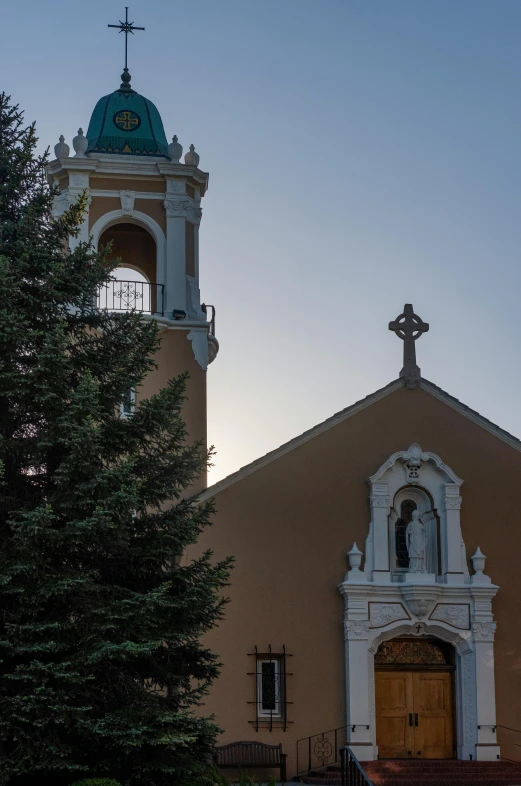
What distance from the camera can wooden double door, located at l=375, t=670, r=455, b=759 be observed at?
22.2 meters

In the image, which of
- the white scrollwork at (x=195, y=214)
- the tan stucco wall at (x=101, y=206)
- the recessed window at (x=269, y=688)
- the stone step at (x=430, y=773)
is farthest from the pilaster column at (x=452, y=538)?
the tan stucco wall at (x=101, y=206)

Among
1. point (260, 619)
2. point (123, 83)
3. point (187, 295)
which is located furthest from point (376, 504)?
point (123, 83)

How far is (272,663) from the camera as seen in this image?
21891 millimetres

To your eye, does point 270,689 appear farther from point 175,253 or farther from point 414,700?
point 175,253

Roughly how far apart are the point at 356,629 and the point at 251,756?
120 inches

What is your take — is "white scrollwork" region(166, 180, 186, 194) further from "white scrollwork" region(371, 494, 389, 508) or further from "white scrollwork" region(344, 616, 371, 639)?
"white scrollwork" region(344, 616, 371, 639)

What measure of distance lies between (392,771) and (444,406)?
7.26 metres

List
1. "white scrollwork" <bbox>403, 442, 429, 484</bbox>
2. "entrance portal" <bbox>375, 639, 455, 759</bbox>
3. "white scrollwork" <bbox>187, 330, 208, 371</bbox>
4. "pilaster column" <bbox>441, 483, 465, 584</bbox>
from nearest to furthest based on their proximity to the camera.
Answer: "entrance portal" <bbox>375, 639, 455, 759</bbox>
"pilaster column" <bbox>441, 483, 465, 584</bbox>
"white scrollwork" <bbox>403, 442, 429, 484</bbox>
"white scrollwork" <bbox>187, 330, 208, 371</bbox>

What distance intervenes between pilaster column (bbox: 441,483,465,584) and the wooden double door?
1907 millimetres

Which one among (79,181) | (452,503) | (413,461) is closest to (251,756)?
(452,503)

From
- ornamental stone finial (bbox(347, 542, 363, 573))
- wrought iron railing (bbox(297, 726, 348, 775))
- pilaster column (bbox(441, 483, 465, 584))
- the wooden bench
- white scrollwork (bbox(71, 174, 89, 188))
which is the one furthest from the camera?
white scrollwork (bbox(71, 174, 89, 188))

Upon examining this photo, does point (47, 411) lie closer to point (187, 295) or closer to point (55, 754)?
point (55, 754)

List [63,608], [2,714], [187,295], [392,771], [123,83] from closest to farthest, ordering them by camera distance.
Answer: [2,714]
[63,608]
[392,771]
[187,295]
[123,83]

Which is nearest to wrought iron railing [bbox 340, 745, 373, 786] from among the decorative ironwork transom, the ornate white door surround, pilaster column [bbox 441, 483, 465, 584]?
the ornate white door surround
